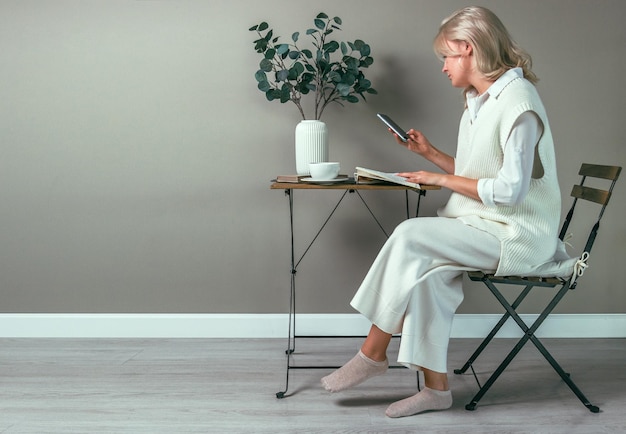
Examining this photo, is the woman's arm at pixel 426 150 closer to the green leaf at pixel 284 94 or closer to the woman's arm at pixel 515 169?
the woman's arm at pixel 515 169

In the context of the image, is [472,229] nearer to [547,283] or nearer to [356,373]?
[547,283]

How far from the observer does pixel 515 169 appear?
2.29 m

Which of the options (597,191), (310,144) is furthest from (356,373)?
(597,191)

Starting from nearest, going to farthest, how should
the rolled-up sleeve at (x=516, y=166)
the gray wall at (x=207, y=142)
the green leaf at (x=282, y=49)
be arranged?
the rolled-up sleeve at (x=516, y=166) < the green leaf at (x=282, y=49) < the gray wall at (x=207, y=142)

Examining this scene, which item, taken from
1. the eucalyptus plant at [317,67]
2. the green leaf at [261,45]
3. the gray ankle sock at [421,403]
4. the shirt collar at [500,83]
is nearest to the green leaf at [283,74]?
the eucalyptus plant at [317,67]

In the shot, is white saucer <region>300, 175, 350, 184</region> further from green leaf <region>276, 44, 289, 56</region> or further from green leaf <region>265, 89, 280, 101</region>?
green leaf <region>276, 44, 289, 56</region>

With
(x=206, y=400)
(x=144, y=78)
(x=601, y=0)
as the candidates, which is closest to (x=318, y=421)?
(x=206, y=400)

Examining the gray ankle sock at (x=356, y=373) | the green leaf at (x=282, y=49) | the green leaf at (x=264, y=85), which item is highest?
the green leaf at (x=282, y=49)

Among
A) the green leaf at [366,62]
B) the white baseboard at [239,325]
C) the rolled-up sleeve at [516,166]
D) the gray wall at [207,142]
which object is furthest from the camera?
the white baseboard at [239,325]

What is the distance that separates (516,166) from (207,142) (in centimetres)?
154

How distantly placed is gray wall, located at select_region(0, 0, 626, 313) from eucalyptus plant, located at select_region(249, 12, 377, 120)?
0.12 meters

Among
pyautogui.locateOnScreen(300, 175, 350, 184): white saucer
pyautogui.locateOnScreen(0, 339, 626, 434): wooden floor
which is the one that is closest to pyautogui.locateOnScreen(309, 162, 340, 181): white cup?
pyautogui.locateOnScreen(300, 175, 350, 184): white saucer

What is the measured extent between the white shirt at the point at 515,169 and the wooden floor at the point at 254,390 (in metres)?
0.76

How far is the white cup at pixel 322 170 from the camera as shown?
270 cm
